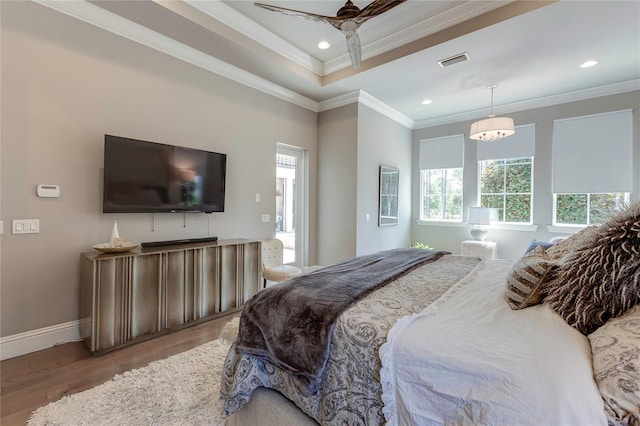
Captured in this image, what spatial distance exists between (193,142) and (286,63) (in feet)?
5.27

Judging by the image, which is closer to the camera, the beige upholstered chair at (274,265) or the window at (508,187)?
the beige upholstered chair at (274,265)

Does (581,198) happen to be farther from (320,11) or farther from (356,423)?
(356,423)

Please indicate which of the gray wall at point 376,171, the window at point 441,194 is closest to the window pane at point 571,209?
the window at point 441,194

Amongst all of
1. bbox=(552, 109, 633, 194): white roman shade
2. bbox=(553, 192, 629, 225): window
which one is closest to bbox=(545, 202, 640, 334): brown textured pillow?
bbox=(553, 192, 629, 225): window

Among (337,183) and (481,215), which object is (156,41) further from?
(481,215)

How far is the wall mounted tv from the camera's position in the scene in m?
2.67

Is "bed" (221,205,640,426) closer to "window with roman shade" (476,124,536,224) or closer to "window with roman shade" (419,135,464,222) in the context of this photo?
"window with roman shade" (476,124,536,224)

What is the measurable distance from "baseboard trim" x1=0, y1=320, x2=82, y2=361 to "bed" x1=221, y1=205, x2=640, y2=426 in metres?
2.10

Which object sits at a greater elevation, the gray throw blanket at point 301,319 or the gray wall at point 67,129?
the gray wall at point 67,129

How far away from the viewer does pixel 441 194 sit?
5.87 m

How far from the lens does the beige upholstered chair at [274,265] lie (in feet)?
12.0

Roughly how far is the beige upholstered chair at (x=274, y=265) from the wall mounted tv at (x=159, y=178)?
958mm

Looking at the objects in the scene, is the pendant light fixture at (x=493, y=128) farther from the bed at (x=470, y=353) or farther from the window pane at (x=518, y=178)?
the bed at (x=470, y=353)

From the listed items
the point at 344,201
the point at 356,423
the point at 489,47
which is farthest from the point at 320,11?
the point at 356,423
